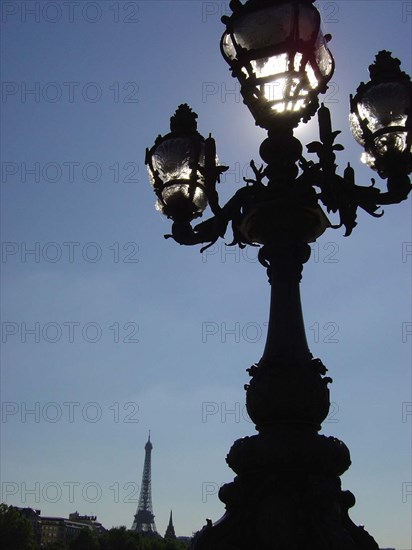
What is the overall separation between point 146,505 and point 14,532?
7419 centimetres

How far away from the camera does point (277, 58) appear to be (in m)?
5.11

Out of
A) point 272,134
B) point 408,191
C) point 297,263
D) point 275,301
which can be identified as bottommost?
point 275,301

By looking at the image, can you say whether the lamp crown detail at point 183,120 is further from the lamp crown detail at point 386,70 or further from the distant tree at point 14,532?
the distant tree at point 14,532

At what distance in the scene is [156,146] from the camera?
579 cm

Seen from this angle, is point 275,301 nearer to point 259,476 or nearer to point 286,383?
point 286,383

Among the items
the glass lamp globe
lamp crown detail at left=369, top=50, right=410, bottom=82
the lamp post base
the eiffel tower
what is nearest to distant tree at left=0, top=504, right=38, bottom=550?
the glass lamp globe

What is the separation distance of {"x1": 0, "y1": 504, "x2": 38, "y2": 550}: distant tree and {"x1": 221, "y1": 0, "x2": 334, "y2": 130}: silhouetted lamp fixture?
63442 mm

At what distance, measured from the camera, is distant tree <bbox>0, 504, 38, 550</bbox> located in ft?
199

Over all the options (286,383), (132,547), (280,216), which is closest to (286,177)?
(280,216)

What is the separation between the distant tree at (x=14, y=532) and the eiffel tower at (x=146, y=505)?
68.4 m

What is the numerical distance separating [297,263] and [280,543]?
1998 millimetres

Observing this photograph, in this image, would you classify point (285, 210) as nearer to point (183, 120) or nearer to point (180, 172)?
point (180, 172)

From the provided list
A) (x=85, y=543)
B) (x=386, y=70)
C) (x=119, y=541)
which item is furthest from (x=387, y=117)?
(x=119, y=541)

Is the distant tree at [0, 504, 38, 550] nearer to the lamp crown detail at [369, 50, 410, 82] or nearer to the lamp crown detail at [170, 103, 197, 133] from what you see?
the lamp crown detail at [170, 103, 197, 133]
